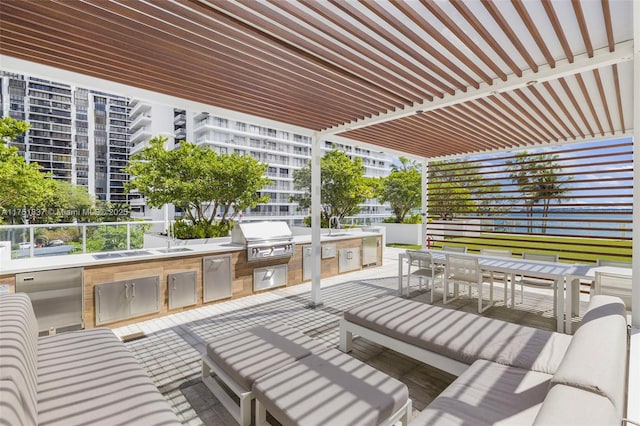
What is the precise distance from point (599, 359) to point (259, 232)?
4857 millimetres

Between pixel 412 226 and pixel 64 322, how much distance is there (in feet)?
44.4

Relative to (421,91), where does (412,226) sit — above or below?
below

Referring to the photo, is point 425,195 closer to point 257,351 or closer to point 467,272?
point 467,272

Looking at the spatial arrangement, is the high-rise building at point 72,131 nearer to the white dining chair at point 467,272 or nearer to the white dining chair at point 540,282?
the white dining chair at point 467,272

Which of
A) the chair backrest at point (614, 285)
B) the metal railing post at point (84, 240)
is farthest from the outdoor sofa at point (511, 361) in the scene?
the metal railing post at point (84, 240)

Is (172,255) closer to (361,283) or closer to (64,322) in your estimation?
(64,322)

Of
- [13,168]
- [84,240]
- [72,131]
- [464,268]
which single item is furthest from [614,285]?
[72,131]

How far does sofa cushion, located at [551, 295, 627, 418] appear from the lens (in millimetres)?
1404

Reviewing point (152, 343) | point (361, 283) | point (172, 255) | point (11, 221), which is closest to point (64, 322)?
point (152, 343)

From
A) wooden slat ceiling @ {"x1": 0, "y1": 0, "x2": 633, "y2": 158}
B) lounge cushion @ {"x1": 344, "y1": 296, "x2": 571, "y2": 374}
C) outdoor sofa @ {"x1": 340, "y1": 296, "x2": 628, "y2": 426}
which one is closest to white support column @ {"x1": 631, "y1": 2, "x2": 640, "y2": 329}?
outdoor sofa @ {"x1": 340, "y1": 296, "x2": 628, "y2": 426}

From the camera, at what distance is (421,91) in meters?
3.63

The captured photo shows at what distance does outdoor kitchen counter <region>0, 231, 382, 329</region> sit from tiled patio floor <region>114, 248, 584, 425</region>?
18 centimetres

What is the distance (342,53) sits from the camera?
8.77 feet

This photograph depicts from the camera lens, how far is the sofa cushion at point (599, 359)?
1404 millimetres
